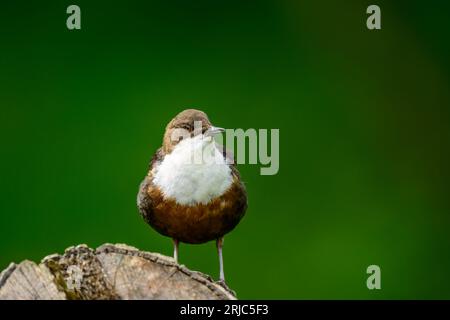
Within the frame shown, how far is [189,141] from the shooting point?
193 inches

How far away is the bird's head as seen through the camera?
489cm

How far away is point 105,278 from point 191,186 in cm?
128

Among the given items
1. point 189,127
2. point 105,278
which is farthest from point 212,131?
point 105,278

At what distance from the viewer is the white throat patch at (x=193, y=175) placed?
4895 millimetres

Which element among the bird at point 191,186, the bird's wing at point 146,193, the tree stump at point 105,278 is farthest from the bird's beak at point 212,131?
the tree stump at point 105,278

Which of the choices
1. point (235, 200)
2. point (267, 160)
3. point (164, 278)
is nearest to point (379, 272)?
point (267, 160)

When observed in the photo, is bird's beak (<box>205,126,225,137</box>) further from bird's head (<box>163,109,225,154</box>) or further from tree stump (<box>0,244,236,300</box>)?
tree stump (<box>0,244,236,300</box>)

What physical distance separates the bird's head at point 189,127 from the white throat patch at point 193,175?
3 centimetres

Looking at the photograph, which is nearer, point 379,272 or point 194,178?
point 194,178

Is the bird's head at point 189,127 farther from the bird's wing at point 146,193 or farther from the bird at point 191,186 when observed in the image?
the bird's wing at point 146,193
